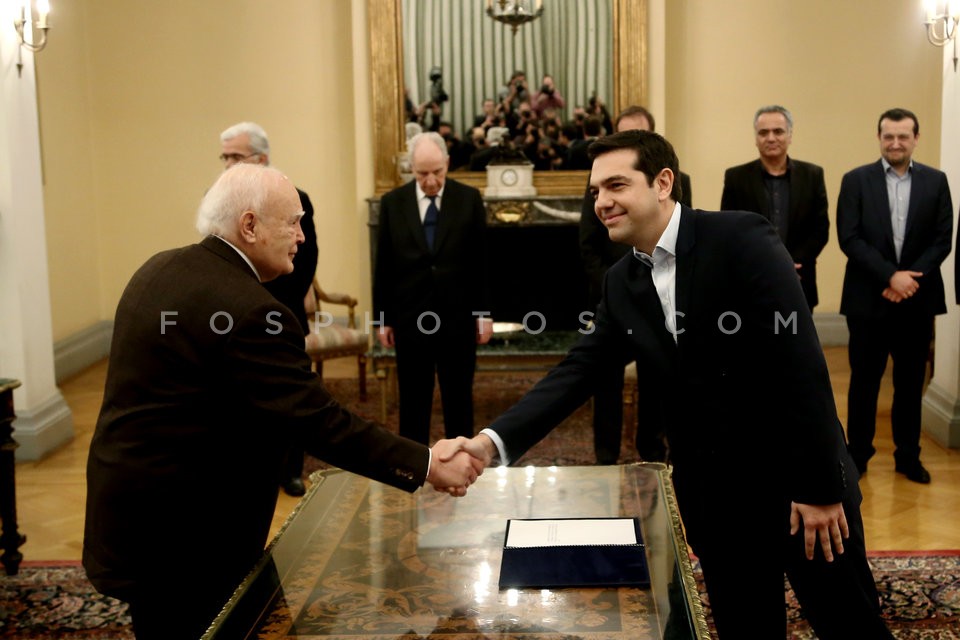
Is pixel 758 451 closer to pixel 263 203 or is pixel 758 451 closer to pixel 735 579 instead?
pixel 735 579

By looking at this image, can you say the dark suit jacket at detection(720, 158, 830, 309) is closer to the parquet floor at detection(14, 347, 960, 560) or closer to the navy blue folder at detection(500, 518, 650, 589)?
the parquet floor at detection(14, 347, 960, 560)

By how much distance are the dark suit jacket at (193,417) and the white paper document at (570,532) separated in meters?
0.52

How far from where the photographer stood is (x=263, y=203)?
262 centimetres

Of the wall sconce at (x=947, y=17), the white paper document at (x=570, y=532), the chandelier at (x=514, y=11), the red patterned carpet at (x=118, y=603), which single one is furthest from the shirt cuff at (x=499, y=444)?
the chandelier at (x=514, y=11)

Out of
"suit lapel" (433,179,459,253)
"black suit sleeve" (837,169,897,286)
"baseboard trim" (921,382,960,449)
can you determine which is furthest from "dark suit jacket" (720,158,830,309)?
"suit lapel" (433,179,459,253)

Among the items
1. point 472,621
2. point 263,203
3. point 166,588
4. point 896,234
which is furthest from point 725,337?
point 896,234

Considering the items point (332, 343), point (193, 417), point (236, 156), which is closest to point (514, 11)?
point (332, 343)

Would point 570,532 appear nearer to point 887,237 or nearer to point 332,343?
point 887,237

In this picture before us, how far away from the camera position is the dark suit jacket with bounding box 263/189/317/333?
4.63 metres

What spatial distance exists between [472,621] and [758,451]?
0.77 m

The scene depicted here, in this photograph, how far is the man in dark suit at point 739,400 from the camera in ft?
7.81

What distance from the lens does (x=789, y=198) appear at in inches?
209

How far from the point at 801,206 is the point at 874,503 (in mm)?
1462

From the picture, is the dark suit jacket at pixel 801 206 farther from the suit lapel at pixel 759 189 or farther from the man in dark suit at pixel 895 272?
the man in dark suit at pixel 895 272
